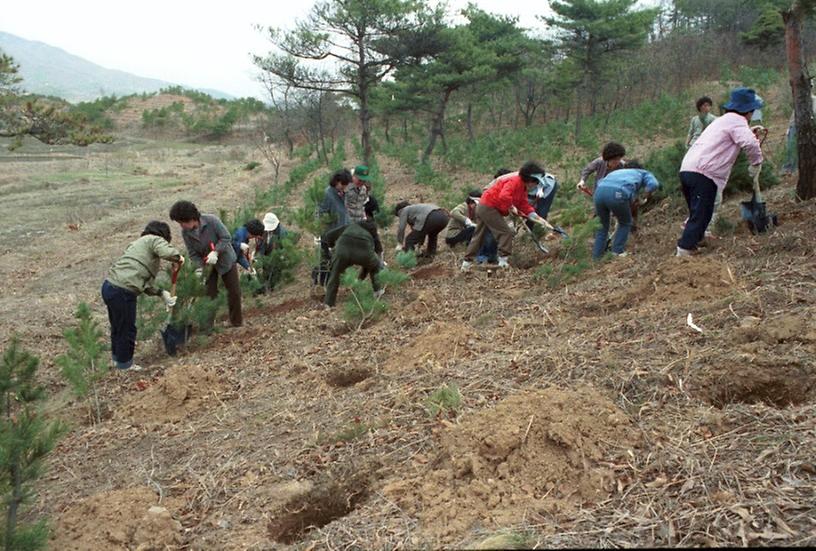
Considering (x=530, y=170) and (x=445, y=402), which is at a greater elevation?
(x=530, y=170)

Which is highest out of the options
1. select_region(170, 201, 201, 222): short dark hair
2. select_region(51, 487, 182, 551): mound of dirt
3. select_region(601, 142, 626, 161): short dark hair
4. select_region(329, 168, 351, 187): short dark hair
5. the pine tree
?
select_region(601, 142, 626, 161): short dark hair

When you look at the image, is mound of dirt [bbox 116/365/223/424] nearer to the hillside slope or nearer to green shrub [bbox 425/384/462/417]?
the hillside slope

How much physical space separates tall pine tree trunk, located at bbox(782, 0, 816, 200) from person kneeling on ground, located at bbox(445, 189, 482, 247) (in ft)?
10.5

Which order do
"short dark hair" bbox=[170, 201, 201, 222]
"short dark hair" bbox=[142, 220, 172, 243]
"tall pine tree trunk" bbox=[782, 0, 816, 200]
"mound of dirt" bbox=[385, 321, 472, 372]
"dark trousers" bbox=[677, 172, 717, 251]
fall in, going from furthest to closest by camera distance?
"tall pine tree trunk" bbox=[782, 0, 816, 200] < "short dark hair" bbox=[170, 201, 201, 222] < "short dark hair" bbox=[142, 220, 172, 243] < "dark trousers" bbox=[677, 172, 717, 251] < "mound of dirt" bbox=[385, 321, 472, 372]

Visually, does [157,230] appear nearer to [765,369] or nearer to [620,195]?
[620,195]

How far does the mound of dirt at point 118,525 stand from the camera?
2.71 m

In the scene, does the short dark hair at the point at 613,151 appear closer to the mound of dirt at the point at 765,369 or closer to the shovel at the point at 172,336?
the mound of dirt at the point at 765,369

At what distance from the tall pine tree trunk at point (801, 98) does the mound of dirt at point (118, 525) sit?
5.74m

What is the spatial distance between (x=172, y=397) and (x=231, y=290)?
1921 millimetres

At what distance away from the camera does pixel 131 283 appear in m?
4.92

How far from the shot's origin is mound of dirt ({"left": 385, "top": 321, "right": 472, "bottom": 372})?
3984 millimetres

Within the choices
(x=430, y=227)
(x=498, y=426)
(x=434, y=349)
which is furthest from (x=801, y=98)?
(x=498, y=426)

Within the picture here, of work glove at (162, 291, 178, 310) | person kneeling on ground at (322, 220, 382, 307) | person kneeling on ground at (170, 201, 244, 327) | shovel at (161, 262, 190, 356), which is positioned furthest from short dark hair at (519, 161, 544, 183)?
shovel at (161, 262, 190, 356)

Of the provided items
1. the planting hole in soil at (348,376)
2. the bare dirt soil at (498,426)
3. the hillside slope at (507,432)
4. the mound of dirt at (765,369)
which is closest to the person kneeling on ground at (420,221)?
the bare dirt soil at (498,426)
